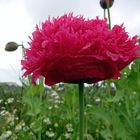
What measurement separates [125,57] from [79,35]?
75mm

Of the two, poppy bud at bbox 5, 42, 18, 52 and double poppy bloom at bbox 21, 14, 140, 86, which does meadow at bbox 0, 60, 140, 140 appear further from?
double poppy bloom at bbox 21, 14, 140, 86

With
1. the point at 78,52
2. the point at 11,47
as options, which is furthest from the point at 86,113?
the point at 78,52

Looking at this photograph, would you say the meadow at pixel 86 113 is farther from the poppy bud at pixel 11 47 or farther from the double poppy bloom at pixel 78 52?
the double poppy bloom at pixel 78 52

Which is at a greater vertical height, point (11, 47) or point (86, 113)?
point (11, 47)

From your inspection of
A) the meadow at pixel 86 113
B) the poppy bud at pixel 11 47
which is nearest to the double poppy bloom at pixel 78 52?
the meadow at pixel 86 113

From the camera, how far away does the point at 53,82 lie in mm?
A: 729

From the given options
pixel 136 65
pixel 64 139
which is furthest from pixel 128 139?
pixel 64 139

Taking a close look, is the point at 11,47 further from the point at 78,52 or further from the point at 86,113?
the point at 78,52

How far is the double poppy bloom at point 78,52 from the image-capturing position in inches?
26.3

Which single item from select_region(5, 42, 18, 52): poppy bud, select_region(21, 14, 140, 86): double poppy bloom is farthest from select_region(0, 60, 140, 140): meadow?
select_region(21, 14, 140, 86): double poppy bloom

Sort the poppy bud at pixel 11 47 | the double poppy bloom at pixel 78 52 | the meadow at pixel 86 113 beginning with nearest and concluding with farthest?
the double poppy bloom at pixel 78 52, the meadow at pixel 86 113, the poppy bud at pixel 11 47

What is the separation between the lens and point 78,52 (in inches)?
26.2

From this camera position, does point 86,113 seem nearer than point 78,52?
No

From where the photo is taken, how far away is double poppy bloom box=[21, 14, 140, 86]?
667 millimetres
